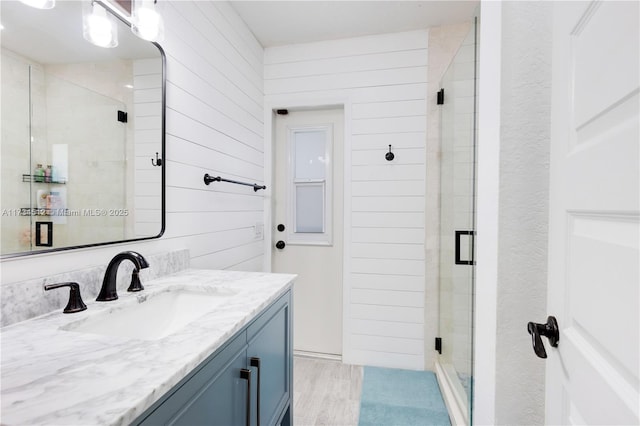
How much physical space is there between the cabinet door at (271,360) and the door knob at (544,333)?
0.81 m

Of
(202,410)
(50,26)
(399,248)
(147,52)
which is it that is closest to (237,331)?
(202,410)

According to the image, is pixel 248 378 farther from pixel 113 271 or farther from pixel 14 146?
pixel 14 146

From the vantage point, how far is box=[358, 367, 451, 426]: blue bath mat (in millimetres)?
1803

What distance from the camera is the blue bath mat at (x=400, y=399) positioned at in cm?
180

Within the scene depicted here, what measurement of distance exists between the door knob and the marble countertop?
2.55 feet

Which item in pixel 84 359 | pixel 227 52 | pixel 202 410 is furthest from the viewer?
pixel 227 52

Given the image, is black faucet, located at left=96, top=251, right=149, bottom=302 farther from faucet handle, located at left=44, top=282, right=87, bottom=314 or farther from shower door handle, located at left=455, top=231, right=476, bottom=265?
shower door handle, located at left=455, top=231, right=476, bottom=265

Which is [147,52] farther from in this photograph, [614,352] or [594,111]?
[614,352]

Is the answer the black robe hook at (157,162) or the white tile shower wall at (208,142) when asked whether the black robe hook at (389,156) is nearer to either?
the white tile shower wall at (208,142)

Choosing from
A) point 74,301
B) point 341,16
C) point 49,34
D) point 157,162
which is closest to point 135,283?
point 74,301

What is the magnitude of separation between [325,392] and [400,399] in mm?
496

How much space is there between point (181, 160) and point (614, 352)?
5.50 ft

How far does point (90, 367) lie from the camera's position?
2.00 feet

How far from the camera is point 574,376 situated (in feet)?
2.14
